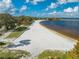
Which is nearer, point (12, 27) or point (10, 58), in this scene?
point (10, 58)

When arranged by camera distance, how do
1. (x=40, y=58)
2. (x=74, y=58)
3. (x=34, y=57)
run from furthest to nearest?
(x=34, y=57), (x=40, y=58), (x=74, y=58)

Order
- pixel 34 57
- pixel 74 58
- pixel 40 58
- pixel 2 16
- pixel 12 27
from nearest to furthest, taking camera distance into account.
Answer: pixel 74 58
pixel 40 58
pixel 34 57
pixel 2 16
pixel 12 27

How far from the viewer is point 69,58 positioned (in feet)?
66.5

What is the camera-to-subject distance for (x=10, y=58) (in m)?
26.4

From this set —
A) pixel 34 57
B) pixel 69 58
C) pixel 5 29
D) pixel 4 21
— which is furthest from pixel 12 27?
pixel 69 58

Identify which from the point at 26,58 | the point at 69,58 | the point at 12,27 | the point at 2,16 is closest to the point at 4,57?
the point at 26,58

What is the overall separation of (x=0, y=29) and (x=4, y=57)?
5291cm

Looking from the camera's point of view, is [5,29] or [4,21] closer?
[4,21]

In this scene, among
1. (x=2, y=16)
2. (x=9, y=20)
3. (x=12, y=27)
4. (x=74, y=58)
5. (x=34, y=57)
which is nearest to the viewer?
(x=74, y=58)

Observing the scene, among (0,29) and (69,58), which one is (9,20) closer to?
(0,29)

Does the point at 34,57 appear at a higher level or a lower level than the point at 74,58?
lower

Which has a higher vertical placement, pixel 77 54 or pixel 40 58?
pixel 77 54

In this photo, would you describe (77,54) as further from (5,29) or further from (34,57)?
(5,29)

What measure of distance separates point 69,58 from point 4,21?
192 ft
